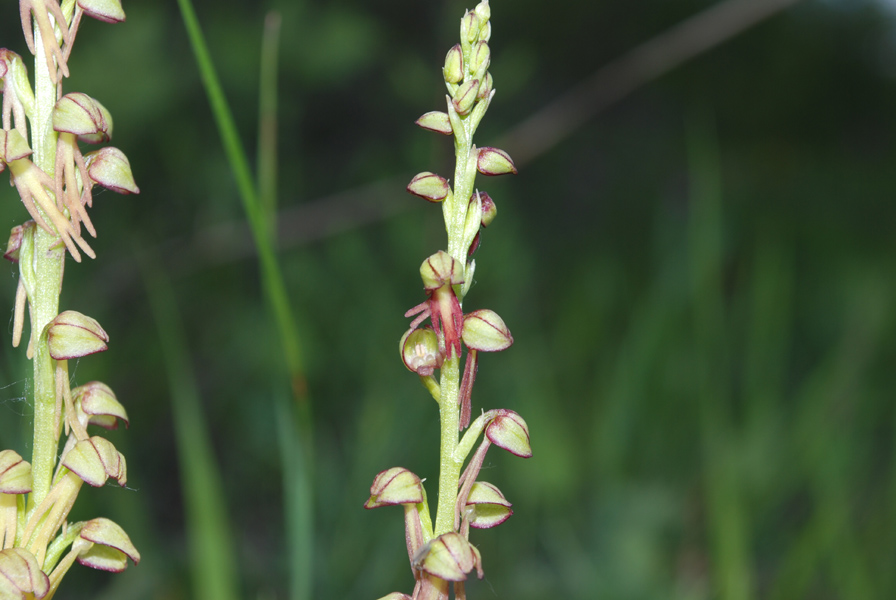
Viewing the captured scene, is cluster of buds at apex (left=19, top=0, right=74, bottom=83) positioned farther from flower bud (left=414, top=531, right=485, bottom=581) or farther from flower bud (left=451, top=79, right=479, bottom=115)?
flower bud (left=414, top=531, right=485, bottom=581)

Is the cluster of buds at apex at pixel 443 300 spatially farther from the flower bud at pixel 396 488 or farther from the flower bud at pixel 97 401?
the flower bud at pixel 97 401

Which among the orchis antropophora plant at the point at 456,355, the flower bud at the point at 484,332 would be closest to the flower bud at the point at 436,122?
the orchis antropophora plant at the point at 456,355

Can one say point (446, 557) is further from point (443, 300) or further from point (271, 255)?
point (271, 255)

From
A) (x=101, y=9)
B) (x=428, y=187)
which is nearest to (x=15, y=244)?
(x=101, y=9)

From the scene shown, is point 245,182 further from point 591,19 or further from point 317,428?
point 591,19

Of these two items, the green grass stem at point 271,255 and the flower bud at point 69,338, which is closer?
the flower bud at point 69,338
